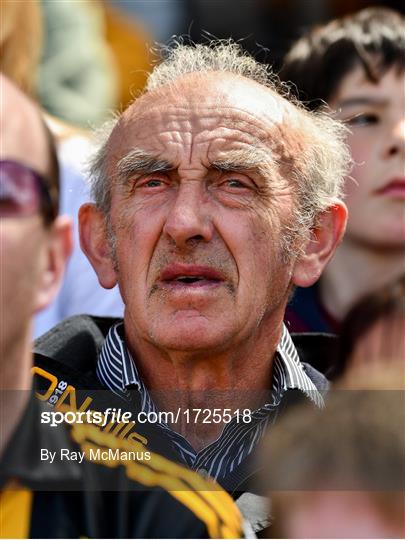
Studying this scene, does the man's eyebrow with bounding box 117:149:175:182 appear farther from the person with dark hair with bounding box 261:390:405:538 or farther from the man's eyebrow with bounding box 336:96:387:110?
the person with dark hair with bounding box 261:390:405:538

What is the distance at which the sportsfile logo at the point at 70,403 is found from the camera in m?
2.08

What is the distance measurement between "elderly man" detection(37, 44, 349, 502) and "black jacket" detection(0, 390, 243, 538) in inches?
12.7

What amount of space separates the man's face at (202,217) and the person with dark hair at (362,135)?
37cm

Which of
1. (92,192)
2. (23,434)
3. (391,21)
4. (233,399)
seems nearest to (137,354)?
(233,399)

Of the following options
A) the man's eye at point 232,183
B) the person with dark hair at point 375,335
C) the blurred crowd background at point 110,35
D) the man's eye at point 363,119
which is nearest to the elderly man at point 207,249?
the man's eye at point 232,183

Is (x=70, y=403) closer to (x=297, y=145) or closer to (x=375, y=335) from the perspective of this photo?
(x=375, y=335)

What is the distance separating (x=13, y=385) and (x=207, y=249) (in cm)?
53

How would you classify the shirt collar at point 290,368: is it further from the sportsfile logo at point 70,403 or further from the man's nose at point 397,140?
the man's nose at point 397,140

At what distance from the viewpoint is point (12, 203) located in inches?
74.3

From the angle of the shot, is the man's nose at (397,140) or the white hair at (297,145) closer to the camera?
the white hair at (297,145)

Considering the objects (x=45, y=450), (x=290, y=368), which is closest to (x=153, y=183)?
(x=290, y=368)

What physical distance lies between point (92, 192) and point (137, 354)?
360 mm

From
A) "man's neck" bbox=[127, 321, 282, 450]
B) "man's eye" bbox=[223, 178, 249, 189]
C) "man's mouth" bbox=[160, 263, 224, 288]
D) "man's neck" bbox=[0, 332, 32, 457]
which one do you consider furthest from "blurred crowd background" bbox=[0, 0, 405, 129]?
"man's neck" bbox=[0, 332, 32, 457]

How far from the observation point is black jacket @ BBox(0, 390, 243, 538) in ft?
5.98
